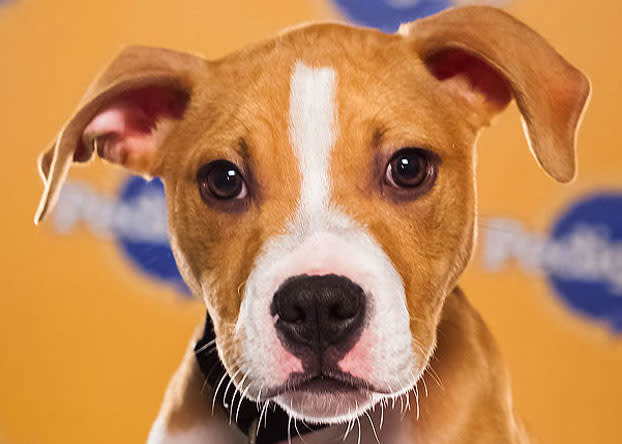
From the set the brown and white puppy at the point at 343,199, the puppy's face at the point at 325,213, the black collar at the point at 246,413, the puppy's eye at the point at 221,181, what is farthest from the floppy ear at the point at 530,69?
the black collar at the point at 246,413

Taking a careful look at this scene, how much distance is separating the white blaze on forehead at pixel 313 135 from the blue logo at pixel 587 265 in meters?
1.91

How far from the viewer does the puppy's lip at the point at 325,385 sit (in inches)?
57.9

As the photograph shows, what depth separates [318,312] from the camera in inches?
55.9

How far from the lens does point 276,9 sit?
3529mm

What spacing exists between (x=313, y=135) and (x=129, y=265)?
2204 millimetres

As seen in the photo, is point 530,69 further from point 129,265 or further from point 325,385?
point 129,265

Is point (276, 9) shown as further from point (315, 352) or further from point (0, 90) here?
point (315, 352)

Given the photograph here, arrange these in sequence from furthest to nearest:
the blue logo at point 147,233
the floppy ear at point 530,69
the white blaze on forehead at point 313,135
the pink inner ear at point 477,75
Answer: the blue logo at point 147,233, the pink inner ear at point 477,75, the floppy ear at point 530,69, the white blaze on forehead at point 313,135

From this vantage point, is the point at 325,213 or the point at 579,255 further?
the point at 579,255

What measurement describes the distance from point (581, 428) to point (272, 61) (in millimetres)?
2283

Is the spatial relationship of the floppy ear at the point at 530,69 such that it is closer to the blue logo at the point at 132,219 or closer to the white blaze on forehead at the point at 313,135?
the white blaze on forehead at the point at 313,135

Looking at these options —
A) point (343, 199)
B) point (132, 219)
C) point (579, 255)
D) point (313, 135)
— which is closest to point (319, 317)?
point (343, 199)

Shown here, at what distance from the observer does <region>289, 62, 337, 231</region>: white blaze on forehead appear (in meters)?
1.60

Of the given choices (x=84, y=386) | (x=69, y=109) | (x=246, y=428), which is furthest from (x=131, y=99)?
(x=84, y=386)
